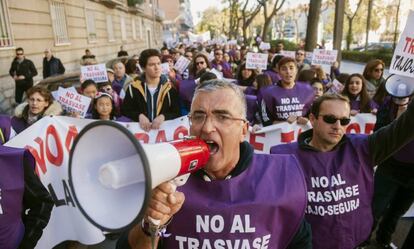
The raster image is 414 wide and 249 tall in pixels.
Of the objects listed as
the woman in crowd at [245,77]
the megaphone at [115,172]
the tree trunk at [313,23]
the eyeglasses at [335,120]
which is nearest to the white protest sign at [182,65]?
the woman in crowd at [245,77]

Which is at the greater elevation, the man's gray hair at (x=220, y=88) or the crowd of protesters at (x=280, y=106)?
the man's gray hair at (x=220, y=88)

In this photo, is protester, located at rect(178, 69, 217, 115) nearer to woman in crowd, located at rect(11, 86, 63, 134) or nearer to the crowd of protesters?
the crowd of protesters

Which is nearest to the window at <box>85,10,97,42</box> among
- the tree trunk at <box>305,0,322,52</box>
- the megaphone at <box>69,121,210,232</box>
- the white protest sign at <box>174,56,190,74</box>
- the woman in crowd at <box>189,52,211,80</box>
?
the white protest sign at <box>174,56,190,74</box>

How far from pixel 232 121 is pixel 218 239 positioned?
1.52ft

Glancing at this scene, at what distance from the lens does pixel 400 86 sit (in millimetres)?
2824

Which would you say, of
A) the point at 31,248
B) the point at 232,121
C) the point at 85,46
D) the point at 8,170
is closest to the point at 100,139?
the point at 232,121

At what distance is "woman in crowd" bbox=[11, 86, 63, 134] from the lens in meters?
3.68

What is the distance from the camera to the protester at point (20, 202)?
6.81ft

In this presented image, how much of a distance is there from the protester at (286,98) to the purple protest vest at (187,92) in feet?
3.52

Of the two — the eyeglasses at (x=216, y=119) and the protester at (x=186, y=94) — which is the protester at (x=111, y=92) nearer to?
the protester at (x=186, y=94)

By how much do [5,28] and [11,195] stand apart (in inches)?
396

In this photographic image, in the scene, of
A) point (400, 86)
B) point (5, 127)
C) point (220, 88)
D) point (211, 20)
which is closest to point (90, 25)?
point (5, 127)

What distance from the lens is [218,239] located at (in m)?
1.49

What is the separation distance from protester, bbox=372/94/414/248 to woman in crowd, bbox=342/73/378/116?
38.8 inches
